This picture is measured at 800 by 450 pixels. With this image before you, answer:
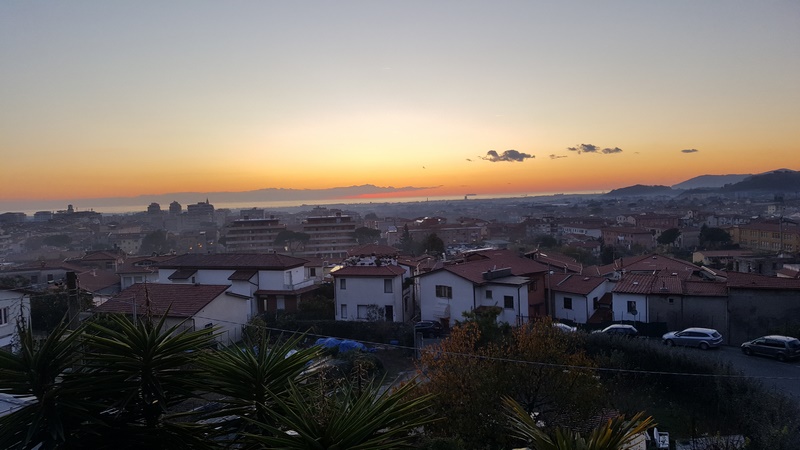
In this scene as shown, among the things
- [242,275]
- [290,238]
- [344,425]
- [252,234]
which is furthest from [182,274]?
[252,234]

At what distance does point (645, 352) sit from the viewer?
17297 mm

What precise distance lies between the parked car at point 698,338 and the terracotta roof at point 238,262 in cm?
1894

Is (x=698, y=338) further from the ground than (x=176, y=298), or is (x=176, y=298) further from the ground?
(x=176, y=298)

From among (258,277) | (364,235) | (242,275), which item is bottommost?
(364,235)

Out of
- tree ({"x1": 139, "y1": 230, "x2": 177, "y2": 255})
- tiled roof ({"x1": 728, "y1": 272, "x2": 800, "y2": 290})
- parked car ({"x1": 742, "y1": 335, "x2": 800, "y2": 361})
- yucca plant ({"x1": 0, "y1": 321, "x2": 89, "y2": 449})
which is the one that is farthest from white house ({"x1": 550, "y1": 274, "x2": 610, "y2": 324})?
tree ({"x1": 139, "y1": 230, "x2": 177, "y2": 255})

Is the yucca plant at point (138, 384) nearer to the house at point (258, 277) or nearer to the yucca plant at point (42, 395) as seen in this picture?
the yucca plant at point (42, 395)

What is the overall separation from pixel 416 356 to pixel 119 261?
39081 millimetres

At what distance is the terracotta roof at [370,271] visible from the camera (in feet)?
88.9

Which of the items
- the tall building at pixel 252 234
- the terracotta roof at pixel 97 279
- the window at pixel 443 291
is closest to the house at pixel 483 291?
the window at pixel 443 291

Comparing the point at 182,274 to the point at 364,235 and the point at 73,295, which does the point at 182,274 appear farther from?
the point at 364,235

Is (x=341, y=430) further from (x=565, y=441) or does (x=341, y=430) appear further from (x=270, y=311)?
(x=270, y=311)

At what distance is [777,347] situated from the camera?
18.8 metres

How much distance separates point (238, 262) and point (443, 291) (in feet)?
39.7

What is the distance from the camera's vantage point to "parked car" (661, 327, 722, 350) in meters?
20.4
